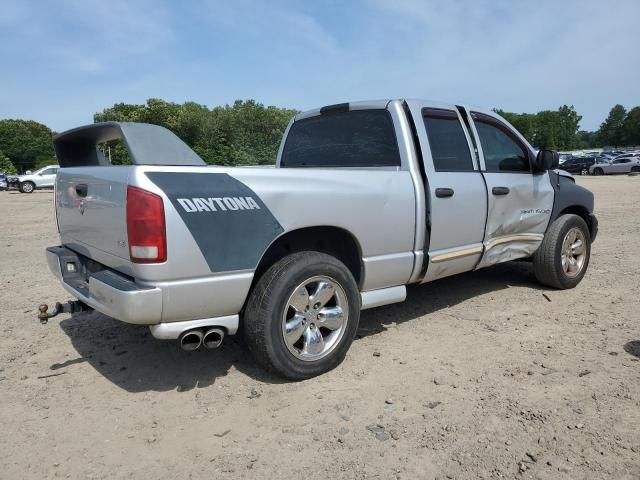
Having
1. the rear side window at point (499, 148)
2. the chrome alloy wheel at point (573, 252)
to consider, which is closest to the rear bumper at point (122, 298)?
the rear side window at point (499, 148)

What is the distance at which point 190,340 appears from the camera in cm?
293

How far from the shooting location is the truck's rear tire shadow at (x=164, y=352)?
342 centimetres

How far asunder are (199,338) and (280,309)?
52cm

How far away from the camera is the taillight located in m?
Answer: 2.64

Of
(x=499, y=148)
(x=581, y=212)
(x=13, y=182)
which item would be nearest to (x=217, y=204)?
(x=499, y=148)

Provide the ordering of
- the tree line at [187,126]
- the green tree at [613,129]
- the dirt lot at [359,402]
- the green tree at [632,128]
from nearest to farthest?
the dirt lot at [359,402] → the tree line at [187,126] → the green tree at [632,128] → the green tree at [613,129]

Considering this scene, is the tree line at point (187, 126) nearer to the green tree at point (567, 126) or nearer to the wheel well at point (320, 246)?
the wheel well at point (320, 246)

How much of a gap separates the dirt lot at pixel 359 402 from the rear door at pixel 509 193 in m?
0.64

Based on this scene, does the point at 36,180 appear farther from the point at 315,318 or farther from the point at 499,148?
the point at 315,318

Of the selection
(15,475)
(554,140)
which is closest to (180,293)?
(15,475)

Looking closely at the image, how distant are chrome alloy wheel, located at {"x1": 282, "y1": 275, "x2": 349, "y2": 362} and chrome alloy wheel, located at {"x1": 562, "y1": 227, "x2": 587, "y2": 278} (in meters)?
3.09

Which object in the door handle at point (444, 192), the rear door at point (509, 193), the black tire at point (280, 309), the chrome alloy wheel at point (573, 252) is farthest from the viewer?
the chrome alloy wheel at point (573, 252)

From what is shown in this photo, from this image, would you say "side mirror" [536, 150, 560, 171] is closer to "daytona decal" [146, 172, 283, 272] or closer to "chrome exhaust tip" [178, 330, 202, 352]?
"daytona decal" [146, 172, 283, 272]

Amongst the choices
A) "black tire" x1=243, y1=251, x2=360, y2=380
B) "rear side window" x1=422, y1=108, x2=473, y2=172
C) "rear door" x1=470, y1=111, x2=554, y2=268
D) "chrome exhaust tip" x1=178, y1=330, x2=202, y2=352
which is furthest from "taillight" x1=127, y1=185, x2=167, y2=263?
"rear door" x1=470, y1=111, x2=554, y2=268
